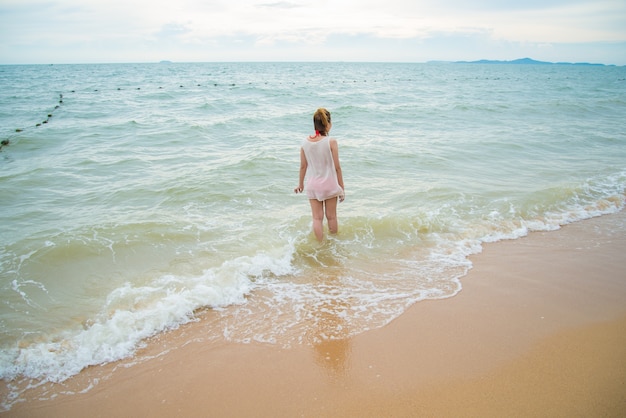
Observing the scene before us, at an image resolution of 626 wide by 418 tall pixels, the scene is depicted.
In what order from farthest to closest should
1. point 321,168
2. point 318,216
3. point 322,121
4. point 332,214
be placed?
point 332,214
point 318,216
point 321,168
point 322,121

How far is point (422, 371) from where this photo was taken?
9.15ft

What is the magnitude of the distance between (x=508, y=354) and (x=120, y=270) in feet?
14.0

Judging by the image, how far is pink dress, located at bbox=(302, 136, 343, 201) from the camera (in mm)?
4488

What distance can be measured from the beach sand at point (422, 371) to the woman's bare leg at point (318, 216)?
1.87 meters

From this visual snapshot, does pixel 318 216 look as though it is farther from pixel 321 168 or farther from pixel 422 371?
pixel 422 371

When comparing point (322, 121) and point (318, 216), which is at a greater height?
point (322, 121)

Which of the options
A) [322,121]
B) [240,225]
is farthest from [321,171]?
[240,225]

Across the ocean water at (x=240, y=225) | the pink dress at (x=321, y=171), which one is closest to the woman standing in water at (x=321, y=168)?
the pink dress at (x=321, y=171)

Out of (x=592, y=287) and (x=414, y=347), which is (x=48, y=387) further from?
(x=592, y=287)

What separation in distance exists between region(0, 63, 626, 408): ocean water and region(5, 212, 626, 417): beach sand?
10.1 inches

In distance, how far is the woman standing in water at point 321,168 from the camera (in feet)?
14.5

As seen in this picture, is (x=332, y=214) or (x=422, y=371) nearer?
(x=422, y=371)

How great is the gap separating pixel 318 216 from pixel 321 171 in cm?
69

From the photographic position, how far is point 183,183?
755cm
